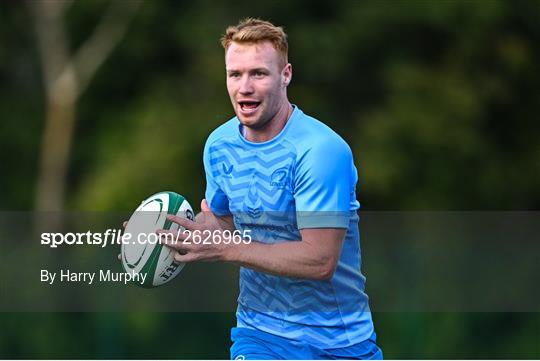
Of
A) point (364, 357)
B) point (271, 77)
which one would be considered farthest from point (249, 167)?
point (364, 357)

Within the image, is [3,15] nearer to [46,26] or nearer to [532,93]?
[46,26]

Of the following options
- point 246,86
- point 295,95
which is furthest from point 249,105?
point 295,95

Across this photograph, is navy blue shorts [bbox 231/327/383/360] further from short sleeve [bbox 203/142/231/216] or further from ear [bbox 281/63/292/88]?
ear [bbox 281/63/292/88]

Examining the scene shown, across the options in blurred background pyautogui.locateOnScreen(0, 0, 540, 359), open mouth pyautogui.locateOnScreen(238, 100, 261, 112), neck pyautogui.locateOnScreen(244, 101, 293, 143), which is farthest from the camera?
blurred background pyautogui.locateOnScreen(0, 0, 540, 359)

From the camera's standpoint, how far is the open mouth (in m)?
5.16

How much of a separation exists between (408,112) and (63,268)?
6.69m

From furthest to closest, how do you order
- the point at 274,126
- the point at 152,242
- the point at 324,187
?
the point at 152,242 < the point at 274,126 < the point at 324,187

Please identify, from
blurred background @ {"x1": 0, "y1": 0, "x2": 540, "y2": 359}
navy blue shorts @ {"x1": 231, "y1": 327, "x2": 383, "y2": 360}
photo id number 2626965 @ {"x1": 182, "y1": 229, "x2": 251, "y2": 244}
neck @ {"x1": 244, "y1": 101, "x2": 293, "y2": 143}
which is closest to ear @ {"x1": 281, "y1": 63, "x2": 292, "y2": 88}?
neck @ {"x1": 244, "y1": 101, "x2": 293, "y2": 143}

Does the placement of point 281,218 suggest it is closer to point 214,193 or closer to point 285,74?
point 214,193

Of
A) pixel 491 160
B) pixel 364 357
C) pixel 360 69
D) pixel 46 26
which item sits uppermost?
pixel 46 26

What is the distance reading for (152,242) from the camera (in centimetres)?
546

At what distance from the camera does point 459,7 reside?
17.2 meters

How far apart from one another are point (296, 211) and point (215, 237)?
1.20ft

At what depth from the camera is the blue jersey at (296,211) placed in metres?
Result: 5.08
